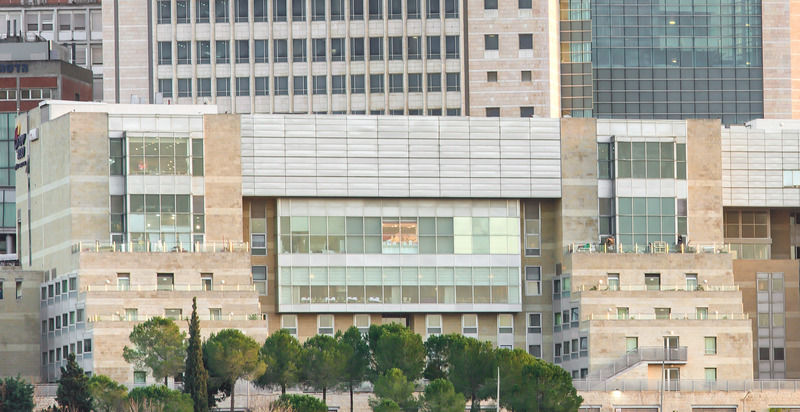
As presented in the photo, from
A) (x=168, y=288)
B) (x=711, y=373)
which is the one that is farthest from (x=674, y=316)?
(x=168, y=288)

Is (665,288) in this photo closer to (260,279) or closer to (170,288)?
(260,279)

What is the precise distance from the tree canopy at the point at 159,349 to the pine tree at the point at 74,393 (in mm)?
8151

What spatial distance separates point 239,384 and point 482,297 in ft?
93.2

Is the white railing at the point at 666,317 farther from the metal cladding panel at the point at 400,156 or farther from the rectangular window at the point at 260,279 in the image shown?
the rectangular window at the point at 260,279

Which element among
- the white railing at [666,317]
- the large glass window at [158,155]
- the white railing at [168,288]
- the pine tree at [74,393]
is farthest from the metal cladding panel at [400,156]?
the pine tree at [74,393]

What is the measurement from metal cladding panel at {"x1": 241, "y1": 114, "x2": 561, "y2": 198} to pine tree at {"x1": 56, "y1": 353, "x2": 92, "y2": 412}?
3419cm

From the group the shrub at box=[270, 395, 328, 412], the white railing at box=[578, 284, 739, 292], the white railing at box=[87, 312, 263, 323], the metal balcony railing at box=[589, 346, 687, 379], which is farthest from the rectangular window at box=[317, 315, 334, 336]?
the shrub at box=[270, 395, 328, 412]

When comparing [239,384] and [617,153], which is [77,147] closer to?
[239,384]

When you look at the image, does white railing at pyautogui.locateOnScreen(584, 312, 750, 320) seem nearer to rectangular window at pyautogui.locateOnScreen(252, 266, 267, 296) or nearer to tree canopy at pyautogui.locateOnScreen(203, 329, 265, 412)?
rectangular window at pyautogui.locateOnScreen(252, 266, 267, 296)

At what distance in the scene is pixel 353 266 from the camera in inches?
7554

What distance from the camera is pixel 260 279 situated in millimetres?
191625

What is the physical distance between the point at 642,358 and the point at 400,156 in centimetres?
2772

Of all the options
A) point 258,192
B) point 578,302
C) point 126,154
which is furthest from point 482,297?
point 126,154

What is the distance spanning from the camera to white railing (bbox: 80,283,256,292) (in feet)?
595
